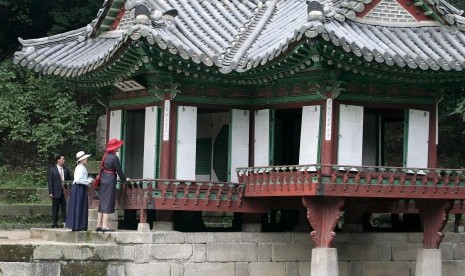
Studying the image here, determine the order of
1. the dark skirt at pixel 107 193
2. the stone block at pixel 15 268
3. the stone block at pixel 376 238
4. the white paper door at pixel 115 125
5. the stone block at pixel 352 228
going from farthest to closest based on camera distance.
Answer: the white paper door at pixel 115 125 → the stone block at pixel 352 228 → the stone block at pixel 376 238 → the dark skirt at pixel 107 193 → the stone block at pixel 15 268

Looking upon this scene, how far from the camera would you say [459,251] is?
2473 centimetres

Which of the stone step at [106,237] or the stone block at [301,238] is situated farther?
the stone block at [301,238]

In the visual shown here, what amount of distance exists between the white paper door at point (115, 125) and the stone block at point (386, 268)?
6.20 m

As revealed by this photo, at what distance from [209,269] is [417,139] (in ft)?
17.2

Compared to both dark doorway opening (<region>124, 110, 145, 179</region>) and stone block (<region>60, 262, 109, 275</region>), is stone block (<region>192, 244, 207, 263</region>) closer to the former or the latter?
stone block (<region>60, 262, 109, 275</region>)

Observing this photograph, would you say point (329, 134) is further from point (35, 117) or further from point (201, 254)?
point (35, 117)

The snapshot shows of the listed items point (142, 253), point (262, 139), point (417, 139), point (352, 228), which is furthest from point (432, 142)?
point (142, 253)

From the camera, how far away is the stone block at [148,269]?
2127cm

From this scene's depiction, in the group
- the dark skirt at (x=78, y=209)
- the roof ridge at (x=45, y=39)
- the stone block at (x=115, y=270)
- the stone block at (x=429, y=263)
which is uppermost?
the roof ridge at (x=45, y=39)

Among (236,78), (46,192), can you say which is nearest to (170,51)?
(236,78)

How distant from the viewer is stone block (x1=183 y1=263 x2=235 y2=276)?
21719 millimetres

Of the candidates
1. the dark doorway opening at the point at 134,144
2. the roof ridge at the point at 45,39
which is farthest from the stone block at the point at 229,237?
the roof ridge at the point at 45,39

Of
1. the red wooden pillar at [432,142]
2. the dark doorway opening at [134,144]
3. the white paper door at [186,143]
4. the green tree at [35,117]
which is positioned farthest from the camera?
the green tree at [35,117]

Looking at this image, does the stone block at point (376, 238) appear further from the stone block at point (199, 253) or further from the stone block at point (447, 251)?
the stone block at point (199, 253)
